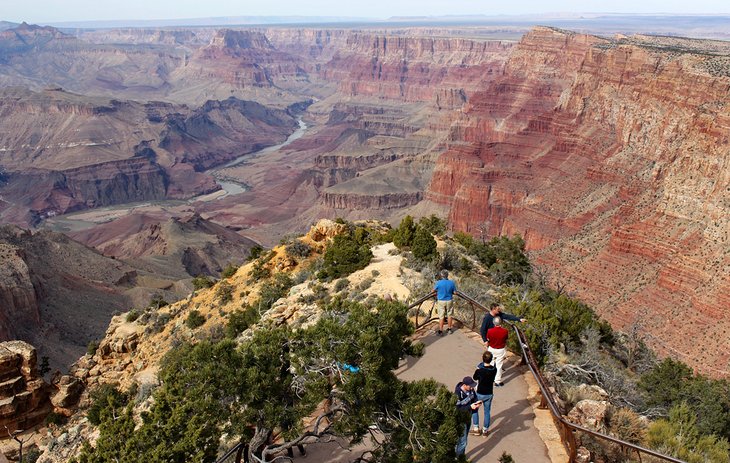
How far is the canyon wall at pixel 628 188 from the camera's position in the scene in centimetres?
4078

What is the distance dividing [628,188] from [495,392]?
5100 cm

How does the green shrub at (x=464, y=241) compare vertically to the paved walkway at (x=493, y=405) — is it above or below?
below

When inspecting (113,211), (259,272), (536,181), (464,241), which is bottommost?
(113,211)

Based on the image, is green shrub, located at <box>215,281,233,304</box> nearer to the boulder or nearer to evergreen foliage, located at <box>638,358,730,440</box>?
the boulder

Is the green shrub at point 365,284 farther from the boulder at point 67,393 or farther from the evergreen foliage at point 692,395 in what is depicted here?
the boulder at point 67,393

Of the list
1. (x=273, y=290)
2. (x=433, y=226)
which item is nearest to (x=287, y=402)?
(x=273, y=290)

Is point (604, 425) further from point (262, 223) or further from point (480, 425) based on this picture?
point (262, 223)

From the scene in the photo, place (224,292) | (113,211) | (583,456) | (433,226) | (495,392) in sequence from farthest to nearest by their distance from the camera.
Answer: (113,211) → (433,226) → (224,292) → (495,392) → (583,456)

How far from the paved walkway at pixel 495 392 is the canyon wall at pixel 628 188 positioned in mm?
26486

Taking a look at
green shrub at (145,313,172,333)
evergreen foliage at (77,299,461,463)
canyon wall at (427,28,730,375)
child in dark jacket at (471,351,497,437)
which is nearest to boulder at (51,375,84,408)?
green shrub at (145,313,172,333)

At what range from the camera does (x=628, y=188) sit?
58.5m

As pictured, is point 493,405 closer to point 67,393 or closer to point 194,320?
point 194,320

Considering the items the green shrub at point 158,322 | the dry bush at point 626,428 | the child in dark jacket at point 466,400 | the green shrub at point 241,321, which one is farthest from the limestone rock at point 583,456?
the green shrub at point 158,322

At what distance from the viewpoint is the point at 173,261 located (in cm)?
8544
